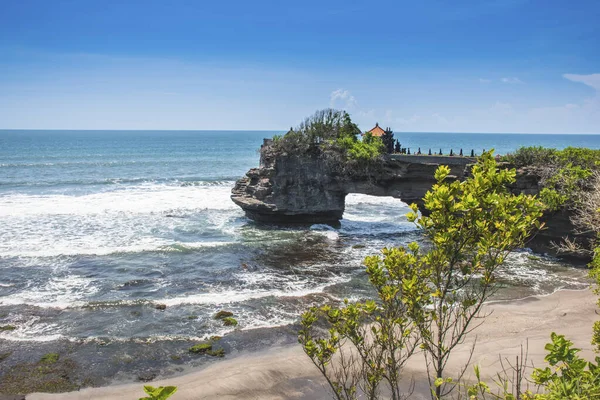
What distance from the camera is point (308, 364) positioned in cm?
1357

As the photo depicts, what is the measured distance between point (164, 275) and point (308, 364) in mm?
10486

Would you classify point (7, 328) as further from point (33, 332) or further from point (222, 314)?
point (222, 314)

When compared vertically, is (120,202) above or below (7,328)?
above

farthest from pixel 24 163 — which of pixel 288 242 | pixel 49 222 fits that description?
pixel 288 242

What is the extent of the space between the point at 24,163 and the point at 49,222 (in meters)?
44.3

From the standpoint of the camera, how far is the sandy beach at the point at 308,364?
12.0m

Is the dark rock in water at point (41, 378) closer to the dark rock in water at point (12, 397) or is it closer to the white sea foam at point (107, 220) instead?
the dark rock in water at point (12, 397)

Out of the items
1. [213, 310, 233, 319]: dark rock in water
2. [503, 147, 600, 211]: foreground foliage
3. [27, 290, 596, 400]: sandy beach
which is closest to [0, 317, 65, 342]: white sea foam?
[27, 290, 596, 400]: sandy beach

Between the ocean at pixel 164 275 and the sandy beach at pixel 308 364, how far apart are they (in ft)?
2.58

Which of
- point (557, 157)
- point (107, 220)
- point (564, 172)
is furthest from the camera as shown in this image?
point (107, 220)

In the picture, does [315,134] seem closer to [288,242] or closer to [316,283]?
[288,242]

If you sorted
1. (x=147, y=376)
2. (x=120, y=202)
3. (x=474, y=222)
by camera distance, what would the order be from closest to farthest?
1. (x=474, y=222)
2. (x=147, y=376)
3. (x=120, y=202)

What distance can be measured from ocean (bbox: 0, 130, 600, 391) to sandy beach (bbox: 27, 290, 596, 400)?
79 cm

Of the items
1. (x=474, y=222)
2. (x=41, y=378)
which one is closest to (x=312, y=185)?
(x=41, y=378)
